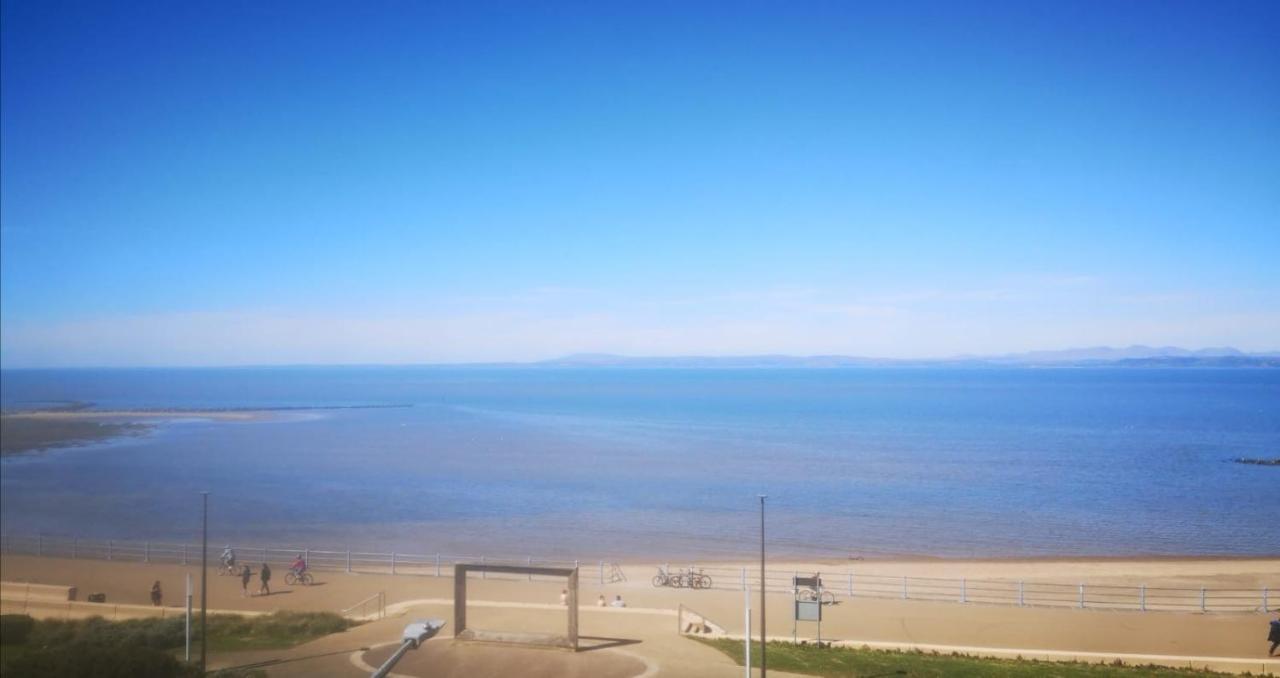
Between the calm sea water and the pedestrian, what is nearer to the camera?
the pedestrian

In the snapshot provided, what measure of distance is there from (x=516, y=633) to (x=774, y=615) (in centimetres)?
675

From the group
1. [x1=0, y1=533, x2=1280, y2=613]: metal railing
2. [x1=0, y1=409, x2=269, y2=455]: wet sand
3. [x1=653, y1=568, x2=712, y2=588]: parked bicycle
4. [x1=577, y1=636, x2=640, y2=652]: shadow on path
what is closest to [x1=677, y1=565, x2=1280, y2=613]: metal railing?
[x1=0, y1=533, x2=1280, y2=613]: metal railing

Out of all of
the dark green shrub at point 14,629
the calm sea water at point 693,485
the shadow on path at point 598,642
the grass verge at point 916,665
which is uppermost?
the dark green shrub at point 14,629

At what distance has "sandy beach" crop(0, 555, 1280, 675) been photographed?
17203mm

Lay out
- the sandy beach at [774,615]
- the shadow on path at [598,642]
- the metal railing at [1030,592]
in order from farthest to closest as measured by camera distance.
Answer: the metal railing at [1030,592], the sandy beach at [774,615], the shadow on path at [598,642]

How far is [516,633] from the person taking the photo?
1711 cm

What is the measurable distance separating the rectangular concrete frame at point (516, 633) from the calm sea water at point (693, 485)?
15383 millimetres

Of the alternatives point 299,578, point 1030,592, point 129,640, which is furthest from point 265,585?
point 1030,592

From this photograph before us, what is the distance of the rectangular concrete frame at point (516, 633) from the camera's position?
1644cm

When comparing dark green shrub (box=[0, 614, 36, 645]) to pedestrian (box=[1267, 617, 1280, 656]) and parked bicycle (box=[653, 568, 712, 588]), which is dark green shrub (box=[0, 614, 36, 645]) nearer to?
parked bicycle (box=[653, 568, 712, 588])

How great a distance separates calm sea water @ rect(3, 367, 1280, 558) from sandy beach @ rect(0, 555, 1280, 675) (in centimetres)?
661

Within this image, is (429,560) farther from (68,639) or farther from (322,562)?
(68,639)

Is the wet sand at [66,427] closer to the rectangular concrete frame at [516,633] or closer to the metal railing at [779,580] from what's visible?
the metal railing at [779,580]

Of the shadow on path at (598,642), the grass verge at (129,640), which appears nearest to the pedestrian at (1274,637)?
the shadow on path at (598,642)
